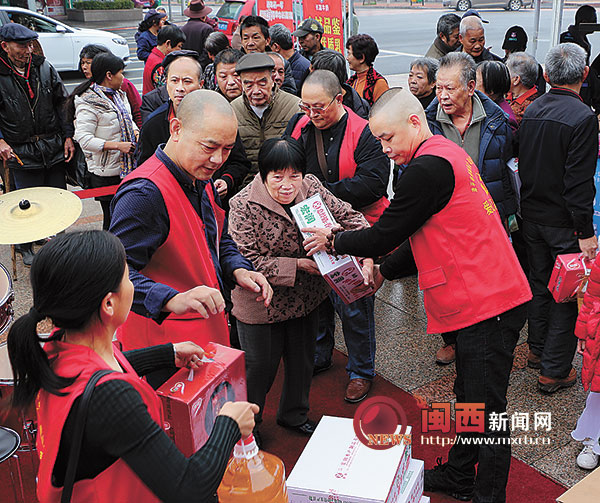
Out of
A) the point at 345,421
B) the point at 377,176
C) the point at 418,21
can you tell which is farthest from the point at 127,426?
the point at 418,21

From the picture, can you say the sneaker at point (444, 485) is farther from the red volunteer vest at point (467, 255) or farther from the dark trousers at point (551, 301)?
the dark trousers at point (551, 301)

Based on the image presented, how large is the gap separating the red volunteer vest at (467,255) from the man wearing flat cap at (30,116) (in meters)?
4.41

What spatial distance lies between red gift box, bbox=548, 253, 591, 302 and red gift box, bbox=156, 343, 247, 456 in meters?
2.37

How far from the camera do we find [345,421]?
8.38 feet

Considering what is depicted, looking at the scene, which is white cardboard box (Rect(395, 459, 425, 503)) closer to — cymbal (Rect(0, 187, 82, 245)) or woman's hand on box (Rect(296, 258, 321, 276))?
woman's hand on box (Rect(296, 258, 321, 276))

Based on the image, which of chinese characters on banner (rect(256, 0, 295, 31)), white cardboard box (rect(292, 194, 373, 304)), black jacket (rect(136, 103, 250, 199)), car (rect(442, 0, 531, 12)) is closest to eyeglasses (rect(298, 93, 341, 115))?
black jacket (rect(136, 103, 250, 199))

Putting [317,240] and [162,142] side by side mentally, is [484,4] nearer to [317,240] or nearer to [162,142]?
[162,142]

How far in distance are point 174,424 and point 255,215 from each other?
5.47 ft

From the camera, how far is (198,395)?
196 centimetres

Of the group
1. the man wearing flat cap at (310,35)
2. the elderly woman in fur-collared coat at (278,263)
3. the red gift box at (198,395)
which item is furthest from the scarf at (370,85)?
the red gift box at (198,395)

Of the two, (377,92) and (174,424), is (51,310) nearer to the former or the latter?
(174,424)

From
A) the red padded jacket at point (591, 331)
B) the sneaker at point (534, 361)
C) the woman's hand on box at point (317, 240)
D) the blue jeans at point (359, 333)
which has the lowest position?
the sneaker at point (534, 361)

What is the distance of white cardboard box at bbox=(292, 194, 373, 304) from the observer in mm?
3281

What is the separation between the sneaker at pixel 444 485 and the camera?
10.8 feet
